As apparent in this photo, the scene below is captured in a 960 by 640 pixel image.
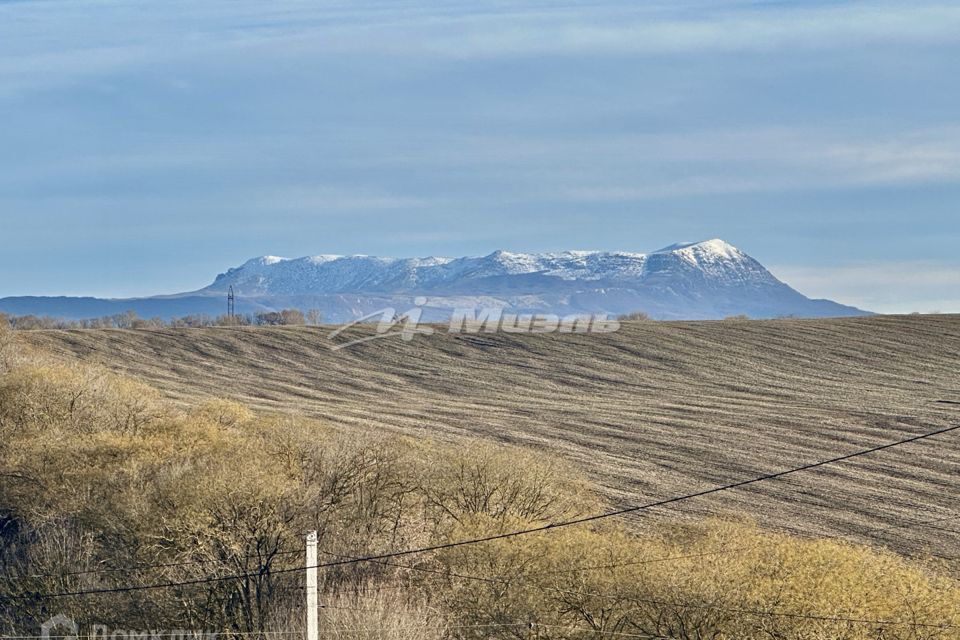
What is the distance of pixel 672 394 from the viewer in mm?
95625

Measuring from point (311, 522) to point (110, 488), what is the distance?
8598mm

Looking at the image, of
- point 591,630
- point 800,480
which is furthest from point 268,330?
point 591,630

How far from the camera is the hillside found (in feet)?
197

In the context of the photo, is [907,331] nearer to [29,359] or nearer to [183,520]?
[29,359]

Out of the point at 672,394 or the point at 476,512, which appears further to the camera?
the point at 672,394

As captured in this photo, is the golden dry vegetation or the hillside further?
the hillside

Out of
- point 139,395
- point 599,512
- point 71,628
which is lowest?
point 71,628

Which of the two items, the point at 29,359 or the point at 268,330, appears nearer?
the point at 29,359

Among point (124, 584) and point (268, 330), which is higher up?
point (268, 330)

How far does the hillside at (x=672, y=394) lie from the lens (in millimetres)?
60125

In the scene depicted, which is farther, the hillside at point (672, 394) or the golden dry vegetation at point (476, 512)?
the hillside at point (672, 394)

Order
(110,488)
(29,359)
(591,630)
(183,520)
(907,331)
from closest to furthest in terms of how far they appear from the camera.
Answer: (591,630) < (183,520) < (110,488) < (29,359) < (907,331)

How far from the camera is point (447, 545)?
38906mm

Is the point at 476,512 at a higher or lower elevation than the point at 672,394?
lower
